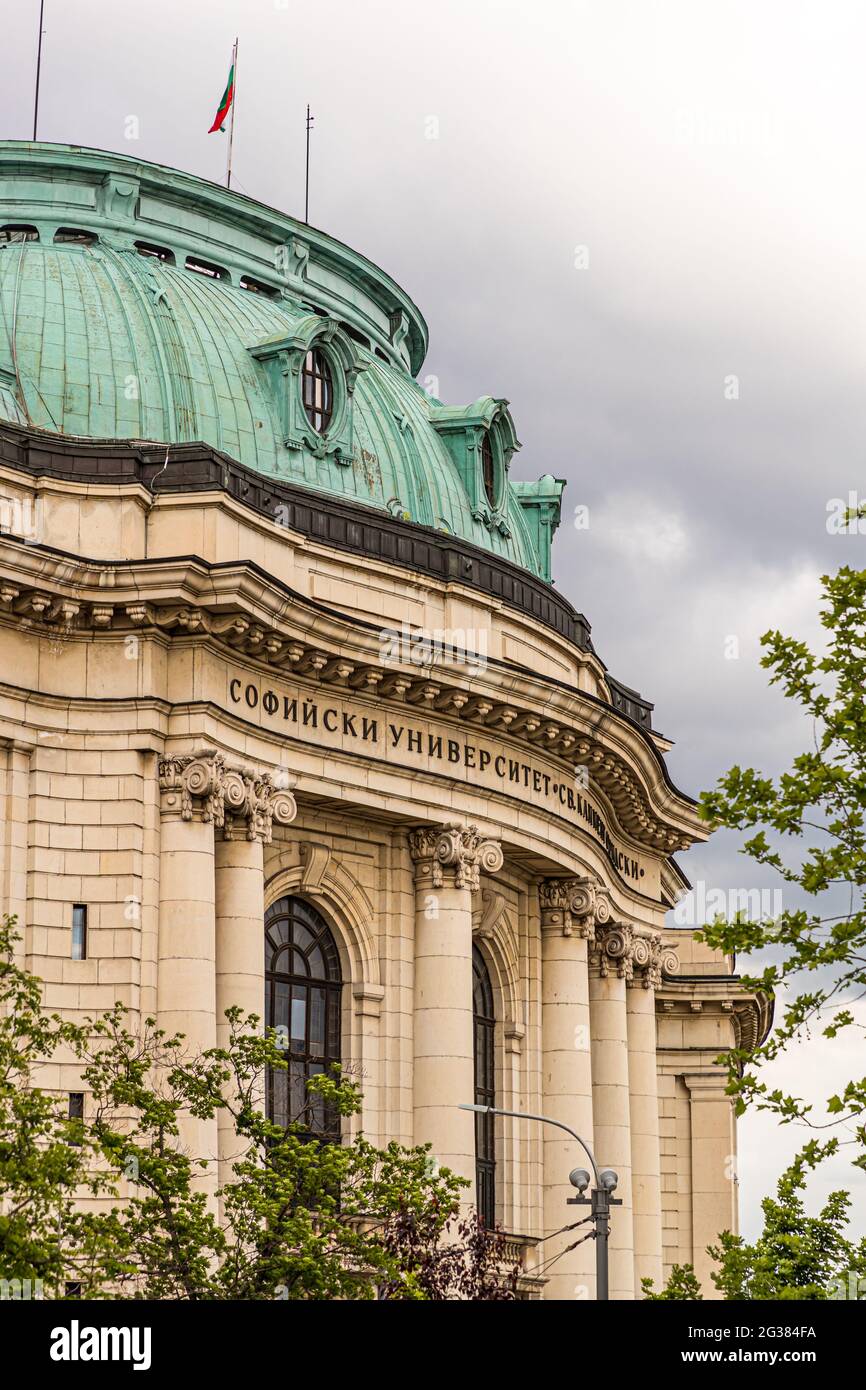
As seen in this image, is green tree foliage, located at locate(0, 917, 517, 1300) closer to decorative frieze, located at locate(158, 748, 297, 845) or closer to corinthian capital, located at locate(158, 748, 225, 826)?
corinthian capital, located at locate(158, 748, 225, 826)

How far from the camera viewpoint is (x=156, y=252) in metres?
50.1

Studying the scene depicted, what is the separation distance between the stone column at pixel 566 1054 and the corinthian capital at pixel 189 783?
12.9 meters

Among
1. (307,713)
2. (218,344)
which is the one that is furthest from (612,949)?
(218,344)

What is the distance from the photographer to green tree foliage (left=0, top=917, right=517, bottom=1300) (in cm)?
2750

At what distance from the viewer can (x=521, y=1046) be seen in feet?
163

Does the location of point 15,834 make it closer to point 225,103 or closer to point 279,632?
point 279,632

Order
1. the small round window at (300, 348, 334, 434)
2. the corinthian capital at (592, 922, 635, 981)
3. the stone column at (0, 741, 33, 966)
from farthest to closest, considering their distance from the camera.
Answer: the corinthian capital at (592, 922, 635, 981) < the small round window at (300, 348, 334, 434) < the stone column at (0, 741, 33, 966)

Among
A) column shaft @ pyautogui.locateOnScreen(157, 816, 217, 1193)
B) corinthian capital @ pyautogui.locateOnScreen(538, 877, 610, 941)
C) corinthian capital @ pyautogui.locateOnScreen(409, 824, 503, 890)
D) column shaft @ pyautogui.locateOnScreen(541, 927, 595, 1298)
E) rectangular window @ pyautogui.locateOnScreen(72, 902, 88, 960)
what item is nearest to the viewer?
column shaft @ pyautogui.locateOnScreen(157, 816, 217, 1193)

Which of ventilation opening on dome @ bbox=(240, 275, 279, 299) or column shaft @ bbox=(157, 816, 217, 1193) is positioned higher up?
ventilation opening on dome @ bbox=(240, 275, 279, 299)

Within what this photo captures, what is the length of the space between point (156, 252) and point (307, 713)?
42.2 feet

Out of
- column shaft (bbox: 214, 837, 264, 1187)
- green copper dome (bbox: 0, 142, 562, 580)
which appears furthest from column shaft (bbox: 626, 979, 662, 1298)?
column shaft (bbox: 214, 837, 264, 1187)

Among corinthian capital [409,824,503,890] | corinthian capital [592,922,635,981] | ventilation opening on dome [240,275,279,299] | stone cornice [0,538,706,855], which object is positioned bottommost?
corinthian capital [592,922,635,981]

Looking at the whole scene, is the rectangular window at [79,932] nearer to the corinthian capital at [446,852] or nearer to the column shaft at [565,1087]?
the corinthian capital at [446,852]
